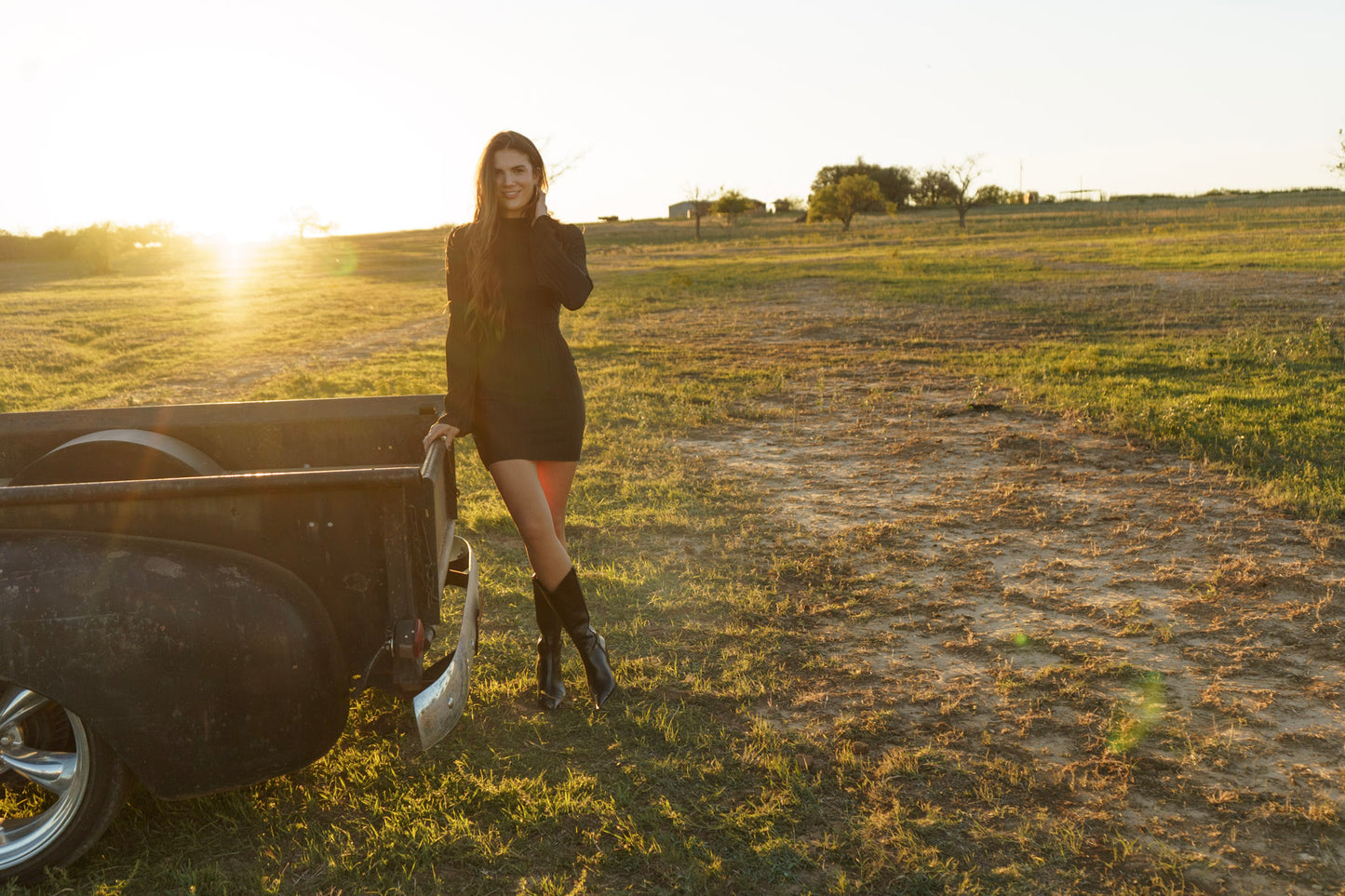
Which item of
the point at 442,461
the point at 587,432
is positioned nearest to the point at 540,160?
the point at 442,461

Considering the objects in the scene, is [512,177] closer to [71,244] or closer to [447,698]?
[447,698]

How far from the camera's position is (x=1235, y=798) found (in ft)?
9.86

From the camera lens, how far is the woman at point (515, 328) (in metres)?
3.45

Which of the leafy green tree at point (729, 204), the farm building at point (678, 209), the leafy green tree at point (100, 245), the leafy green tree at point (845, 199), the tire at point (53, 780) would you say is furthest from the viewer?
the farm building at point (678, 209)

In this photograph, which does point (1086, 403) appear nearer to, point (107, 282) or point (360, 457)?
point (360, 457)

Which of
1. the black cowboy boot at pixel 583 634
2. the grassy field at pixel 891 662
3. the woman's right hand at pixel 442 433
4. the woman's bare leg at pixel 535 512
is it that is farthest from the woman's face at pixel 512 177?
the grassy field at pixel 891 662

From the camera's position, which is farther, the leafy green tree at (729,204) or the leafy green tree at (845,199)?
the leafy green tree at (729,204)

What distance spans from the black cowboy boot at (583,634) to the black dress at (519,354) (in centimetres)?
55

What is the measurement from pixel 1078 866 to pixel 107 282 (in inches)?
1767

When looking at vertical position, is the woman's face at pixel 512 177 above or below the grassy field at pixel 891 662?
above

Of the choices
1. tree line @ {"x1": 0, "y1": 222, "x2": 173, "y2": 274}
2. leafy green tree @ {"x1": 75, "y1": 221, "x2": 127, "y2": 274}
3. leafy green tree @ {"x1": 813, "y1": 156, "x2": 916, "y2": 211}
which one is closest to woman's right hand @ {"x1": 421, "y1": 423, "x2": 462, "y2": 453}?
leafy green tree @ {"x1": 75, "y1": 221, "x2": 127, "y2": 274}

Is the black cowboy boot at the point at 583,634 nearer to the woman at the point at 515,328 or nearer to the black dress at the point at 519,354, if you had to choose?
the woman at the point at 515,328

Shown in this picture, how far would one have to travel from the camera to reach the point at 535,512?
3.53 m

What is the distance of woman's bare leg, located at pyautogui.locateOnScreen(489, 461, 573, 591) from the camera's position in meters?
3.49
